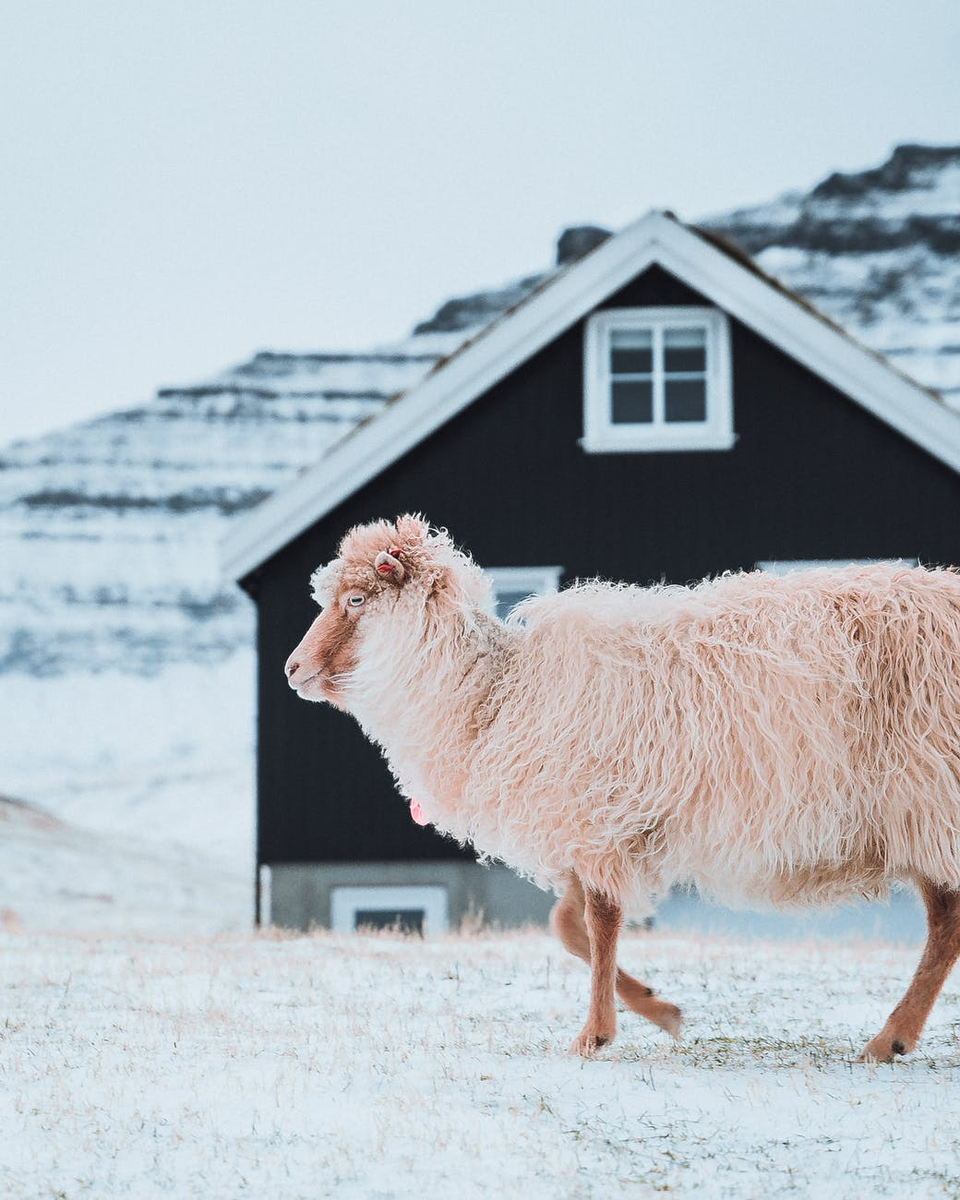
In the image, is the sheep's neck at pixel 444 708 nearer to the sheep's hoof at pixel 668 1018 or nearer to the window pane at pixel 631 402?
the sheep's hoof at pixel 668 1018

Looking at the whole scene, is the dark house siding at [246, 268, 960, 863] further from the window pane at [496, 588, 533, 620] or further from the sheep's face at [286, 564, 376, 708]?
the sheep's face at [286, 564, 376, 708]

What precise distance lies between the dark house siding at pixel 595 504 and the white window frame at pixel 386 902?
354mm

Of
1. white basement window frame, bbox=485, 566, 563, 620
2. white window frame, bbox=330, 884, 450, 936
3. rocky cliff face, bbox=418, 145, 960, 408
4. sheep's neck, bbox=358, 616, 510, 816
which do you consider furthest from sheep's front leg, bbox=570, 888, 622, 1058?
rocky cliff face, bbox=418, 145, 960, 408

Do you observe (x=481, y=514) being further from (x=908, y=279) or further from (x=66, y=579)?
(x=908, y=279)

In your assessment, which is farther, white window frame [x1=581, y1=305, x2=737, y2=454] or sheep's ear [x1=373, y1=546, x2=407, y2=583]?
white window frame [x1=581, y1=305, x2=737, y2=454]

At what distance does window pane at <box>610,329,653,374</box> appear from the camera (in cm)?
1352

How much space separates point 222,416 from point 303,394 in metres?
9.88

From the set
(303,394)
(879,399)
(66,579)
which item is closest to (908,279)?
(303,394)

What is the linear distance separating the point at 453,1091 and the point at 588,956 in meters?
1.18

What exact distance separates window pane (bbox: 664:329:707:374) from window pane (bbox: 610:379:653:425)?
0.28 metres

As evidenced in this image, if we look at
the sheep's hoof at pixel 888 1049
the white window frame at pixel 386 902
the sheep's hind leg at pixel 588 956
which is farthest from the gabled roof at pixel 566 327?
the sheep's hoof at pixel 888 1049

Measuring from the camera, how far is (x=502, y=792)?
560 cm

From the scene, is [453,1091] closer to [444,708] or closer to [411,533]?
[444,708]

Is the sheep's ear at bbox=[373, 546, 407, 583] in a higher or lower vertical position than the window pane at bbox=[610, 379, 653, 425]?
lower
